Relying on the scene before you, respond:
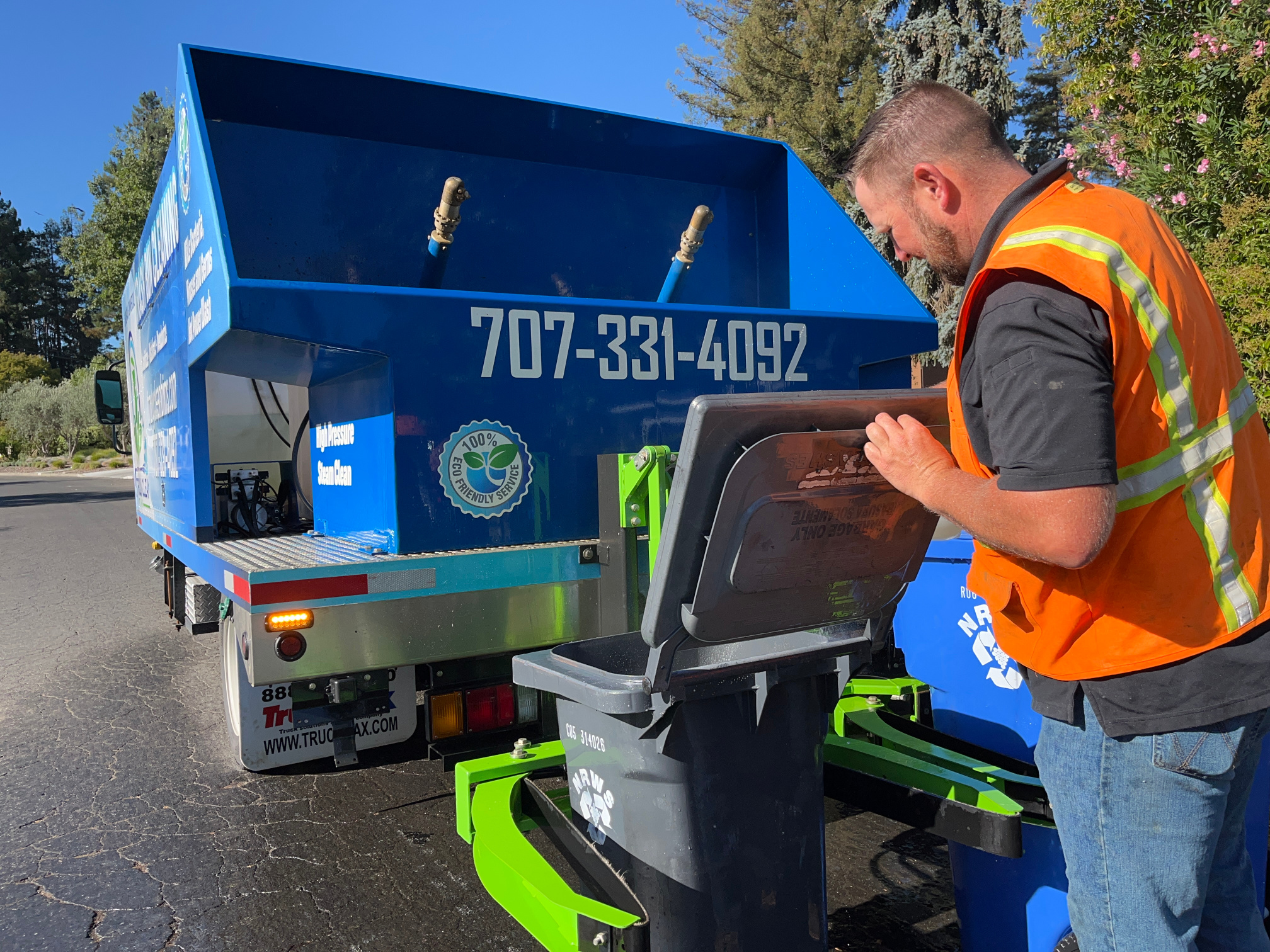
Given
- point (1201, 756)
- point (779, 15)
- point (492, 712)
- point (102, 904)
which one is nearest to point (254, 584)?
point (492, 712)

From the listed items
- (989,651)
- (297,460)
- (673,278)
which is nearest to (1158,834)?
(989,651)

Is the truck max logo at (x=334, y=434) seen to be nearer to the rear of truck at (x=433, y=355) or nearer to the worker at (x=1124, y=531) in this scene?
the rear of truck at (x=433, y=355)

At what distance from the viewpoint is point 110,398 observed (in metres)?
7.54

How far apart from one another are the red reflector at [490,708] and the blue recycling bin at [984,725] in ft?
4.48

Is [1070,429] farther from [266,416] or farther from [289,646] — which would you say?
[266,416]

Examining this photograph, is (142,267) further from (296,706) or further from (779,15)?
(779,15)

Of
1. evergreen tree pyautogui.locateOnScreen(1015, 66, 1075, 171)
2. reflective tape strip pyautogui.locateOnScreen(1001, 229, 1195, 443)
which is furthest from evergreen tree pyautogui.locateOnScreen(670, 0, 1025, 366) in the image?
reflective tape strip pyautogui.locateOnScreen(1001, 229, 1195, 443)

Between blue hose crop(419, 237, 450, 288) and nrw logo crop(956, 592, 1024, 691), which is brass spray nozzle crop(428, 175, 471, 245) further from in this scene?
nrw logo crop(956, 592, 1024, 691)

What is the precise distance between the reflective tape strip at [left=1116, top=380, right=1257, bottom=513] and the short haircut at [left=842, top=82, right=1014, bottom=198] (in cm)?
55

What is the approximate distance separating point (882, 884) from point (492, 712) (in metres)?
1.41

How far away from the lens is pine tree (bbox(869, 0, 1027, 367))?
15.5 metres

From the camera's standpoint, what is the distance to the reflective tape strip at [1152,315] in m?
1.21

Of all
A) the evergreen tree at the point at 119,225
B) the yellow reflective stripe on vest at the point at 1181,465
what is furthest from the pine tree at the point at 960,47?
the evergreen tree at the point at 119,225

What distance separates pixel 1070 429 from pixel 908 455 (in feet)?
1.02
